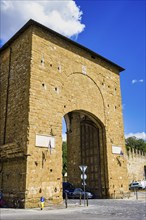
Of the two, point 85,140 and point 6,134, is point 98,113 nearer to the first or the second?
point 85,140

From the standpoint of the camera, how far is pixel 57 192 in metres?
12.3

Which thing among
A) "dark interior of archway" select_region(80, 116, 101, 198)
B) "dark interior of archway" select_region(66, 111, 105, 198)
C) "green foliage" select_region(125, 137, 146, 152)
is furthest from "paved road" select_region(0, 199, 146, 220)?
"green foliage" select_region(125, 137, 146, 152)

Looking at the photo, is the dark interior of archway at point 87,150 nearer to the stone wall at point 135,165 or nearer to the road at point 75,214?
the road at point 75,214

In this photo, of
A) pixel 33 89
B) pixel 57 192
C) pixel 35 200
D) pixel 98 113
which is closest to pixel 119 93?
pixel 98 113

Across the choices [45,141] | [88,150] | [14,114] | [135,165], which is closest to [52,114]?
[45,141]

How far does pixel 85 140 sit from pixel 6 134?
7099 mm

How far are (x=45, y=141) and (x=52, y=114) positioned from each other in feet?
5.39

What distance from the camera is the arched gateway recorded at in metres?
12.0

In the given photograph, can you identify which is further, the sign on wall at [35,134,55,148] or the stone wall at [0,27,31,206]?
the sign on wall at [35,134,55,148]

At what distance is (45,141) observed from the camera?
41.1ft

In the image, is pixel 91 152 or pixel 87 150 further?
pixel 87 150

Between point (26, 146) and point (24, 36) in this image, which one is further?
point (24, 36)

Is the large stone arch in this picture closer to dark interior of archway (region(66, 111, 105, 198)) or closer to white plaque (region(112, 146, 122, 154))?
dark interior of archway (region(66, 111, 105, 198))

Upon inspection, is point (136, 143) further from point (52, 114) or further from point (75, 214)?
point (75, 214)
